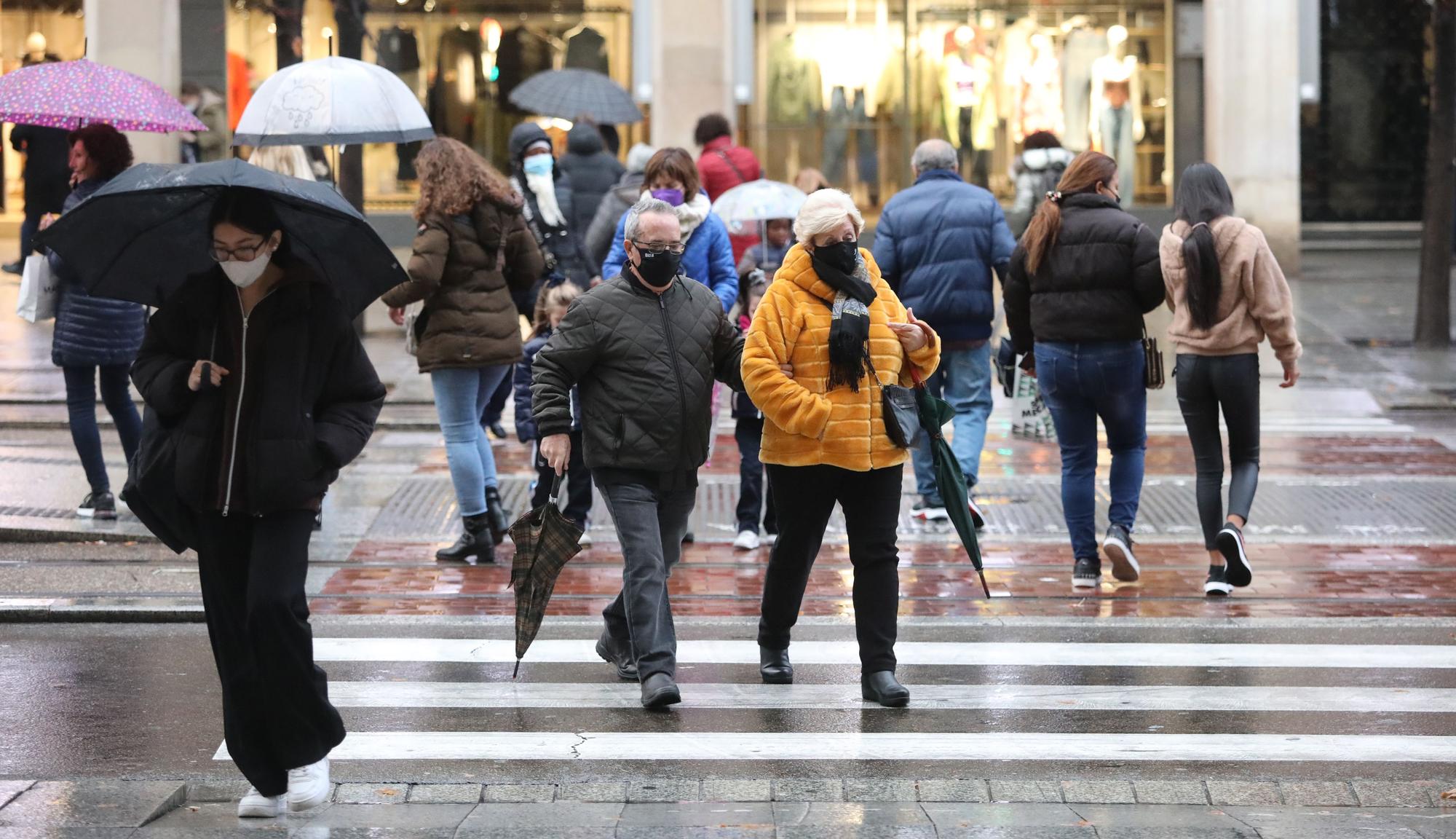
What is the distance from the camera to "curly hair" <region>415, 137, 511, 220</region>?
30.7 feet

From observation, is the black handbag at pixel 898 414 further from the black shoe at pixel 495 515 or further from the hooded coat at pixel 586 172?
the hooded coat at pixel 586 172

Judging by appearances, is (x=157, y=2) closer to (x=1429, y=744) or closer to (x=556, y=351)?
(x=556, y=351)

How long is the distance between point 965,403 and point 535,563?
13.9ft

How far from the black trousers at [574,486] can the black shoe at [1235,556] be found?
297 centimetres

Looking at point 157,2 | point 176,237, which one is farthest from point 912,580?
point 157,2

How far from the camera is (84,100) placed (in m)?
10.7

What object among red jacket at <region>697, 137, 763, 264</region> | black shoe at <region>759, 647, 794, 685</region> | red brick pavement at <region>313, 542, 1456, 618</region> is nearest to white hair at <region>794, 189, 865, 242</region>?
black shoe at <region>759, 647, 794, 685</region>

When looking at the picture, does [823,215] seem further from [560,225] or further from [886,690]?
[560,225]

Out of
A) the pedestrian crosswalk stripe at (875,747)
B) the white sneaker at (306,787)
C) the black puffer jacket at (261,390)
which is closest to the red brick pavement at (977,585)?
the pedestrian crosswalk stripe at (875,747)

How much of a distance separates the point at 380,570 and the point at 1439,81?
11.8 m

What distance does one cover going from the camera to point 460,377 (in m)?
9.68

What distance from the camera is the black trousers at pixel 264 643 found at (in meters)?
5.62

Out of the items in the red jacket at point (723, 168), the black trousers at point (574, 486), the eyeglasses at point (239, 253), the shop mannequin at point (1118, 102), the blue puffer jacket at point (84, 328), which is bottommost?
the black trousers at point (574, 486)

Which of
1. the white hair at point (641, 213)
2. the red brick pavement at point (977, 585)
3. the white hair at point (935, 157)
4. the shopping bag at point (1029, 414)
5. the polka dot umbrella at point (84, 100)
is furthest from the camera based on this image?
the shopping bag at point (1029, 414)
